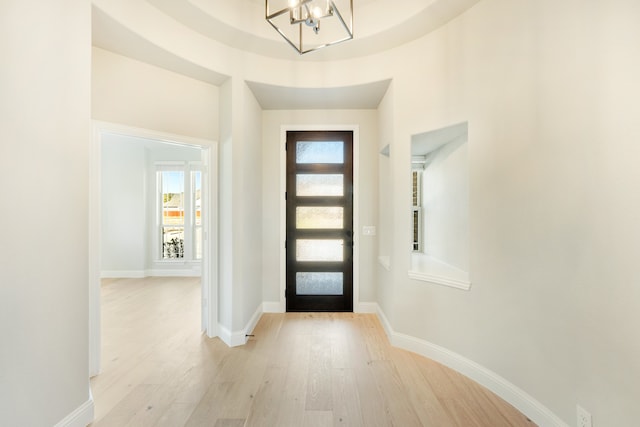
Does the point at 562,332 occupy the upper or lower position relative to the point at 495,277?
lower

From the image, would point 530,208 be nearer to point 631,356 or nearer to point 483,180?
point 483,180

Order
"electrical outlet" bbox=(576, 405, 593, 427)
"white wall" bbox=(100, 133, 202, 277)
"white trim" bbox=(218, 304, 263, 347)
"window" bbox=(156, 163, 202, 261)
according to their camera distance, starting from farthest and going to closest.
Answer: "window" bbox=(156, 163, 202, 261) < "white wall" bbox=(100, 133, 202, 277) < "white trim" bbox=(218, 304, 263, 347) < "electrical outlet" bbox=(576, 405, 593, 427)

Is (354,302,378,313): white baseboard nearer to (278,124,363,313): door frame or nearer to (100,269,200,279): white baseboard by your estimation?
(278,124,363,313): door frame

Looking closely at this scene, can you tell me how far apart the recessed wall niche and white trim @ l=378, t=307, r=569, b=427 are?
62 cm

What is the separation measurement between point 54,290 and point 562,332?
295 cm

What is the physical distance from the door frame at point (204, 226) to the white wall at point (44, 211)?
0.53 metres

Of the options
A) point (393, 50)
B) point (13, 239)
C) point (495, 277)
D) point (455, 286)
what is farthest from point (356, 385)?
point (393, 50)

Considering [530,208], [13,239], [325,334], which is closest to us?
[13,239]

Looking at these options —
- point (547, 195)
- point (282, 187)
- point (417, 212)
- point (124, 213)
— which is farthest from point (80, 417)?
point (124, 213)

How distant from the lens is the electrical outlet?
142cm

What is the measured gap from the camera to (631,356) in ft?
4.10

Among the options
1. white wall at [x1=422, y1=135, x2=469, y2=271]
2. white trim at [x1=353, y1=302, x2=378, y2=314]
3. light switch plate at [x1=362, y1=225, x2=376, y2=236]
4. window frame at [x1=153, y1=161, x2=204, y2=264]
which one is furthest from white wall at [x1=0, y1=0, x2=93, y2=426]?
window frame at [x1=153, y1=161, x2=204, y2=264]

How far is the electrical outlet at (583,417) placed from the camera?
4.65 feet

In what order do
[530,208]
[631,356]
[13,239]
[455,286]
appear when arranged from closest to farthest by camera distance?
[631,356] < [13,239] < [530,208] < [455,286]
